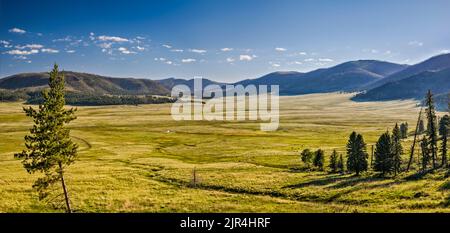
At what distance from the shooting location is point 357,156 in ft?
220

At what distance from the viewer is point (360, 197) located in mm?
47812

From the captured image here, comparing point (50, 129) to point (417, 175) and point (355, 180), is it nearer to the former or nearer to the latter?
point (355, 180)

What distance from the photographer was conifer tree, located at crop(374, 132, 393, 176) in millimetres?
64500

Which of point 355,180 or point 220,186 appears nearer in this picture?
point 220,186

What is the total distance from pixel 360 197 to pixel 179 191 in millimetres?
25553

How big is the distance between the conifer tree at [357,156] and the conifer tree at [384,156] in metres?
2.25

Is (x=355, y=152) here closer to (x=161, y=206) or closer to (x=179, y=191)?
(x=179, y=191)

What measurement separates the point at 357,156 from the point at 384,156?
14.9 ft

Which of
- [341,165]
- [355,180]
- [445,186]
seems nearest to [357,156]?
[341,165]

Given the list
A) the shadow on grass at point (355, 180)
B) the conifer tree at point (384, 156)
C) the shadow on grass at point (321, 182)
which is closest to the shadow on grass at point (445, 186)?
the shadow on grass at point (355, 180)

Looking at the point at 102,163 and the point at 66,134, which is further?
the point at 102,163
